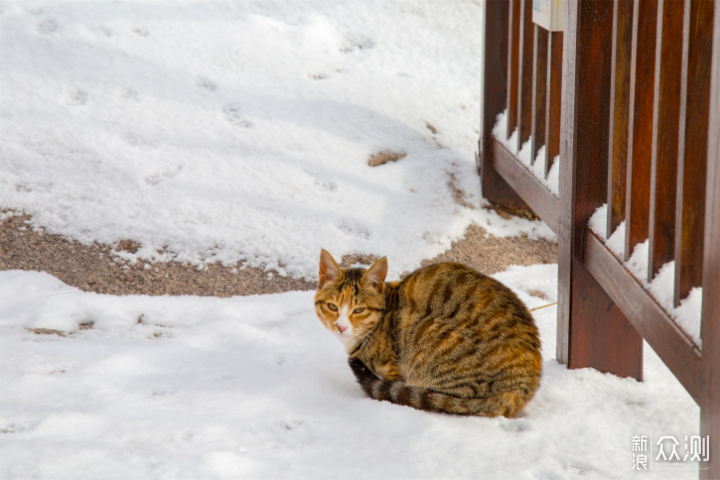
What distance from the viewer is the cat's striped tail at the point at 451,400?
2219mm

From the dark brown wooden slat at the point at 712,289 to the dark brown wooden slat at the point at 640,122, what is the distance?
0.63 metres

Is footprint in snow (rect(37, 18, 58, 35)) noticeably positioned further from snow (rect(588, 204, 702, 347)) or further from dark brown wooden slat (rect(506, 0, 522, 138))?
snow (rect(588, 204, 702, 347))

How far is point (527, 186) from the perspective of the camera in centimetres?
Result: 366

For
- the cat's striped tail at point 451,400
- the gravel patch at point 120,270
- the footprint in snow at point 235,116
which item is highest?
the footprint in snow at point 235,116

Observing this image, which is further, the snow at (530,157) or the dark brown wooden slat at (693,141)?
the snow at (530,157)

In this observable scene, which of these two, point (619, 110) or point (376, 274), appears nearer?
point (619, 110)

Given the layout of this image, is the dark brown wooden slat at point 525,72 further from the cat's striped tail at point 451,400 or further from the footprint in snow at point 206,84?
the footprint in snow at point 206,84

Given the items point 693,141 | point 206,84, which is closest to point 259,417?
point 693,141

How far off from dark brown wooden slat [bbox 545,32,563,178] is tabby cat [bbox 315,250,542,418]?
1075mm

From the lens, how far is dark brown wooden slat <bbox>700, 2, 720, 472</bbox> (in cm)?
140

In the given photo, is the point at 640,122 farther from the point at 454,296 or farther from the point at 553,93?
the point at 553,93

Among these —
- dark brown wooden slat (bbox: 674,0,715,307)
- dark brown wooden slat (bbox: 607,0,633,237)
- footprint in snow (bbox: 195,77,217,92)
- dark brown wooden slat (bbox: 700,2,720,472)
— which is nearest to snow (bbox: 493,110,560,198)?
dark brown wooden slat (bbox: 607,0,633,237)

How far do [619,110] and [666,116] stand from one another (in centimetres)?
48

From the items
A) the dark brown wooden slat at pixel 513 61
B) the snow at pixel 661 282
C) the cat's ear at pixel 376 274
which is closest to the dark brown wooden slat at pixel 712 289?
the snow at pixel 661 282
